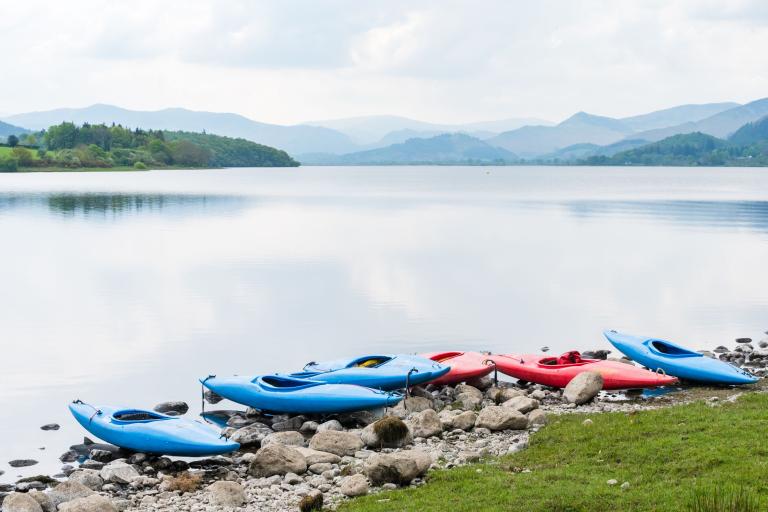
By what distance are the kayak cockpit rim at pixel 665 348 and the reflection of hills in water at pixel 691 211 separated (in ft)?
177

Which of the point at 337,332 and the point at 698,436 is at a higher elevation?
the point at 698,436

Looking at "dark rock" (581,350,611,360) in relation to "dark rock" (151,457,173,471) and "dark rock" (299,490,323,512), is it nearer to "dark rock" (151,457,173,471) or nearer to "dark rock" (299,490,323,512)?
"dark rock" (151,457,173,471)

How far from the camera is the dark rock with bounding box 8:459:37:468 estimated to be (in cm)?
1852

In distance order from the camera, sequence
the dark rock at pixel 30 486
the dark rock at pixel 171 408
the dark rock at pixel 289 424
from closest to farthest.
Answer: the dark rock at pixel 30 486 < the dark rock at pixel 289 424 < the dark rock at pixel 171 408

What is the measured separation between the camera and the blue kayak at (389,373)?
74.7 ft

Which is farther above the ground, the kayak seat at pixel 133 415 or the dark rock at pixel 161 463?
the kayak seat at pixel 133 415

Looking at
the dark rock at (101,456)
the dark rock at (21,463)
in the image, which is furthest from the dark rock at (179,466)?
the dark rock at (21,463)

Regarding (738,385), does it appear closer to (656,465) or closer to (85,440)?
(656,465)

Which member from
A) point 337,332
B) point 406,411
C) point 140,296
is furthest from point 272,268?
point 406,411

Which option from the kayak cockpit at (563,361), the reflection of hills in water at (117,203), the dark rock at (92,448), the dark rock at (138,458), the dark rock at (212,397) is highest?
the reflection of hills in water at (117,203)

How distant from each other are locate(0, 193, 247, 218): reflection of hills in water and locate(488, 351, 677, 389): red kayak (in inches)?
2692

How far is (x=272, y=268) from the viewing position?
5147 cm

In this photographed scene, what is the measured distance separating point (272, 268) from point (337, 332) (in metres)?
18.6

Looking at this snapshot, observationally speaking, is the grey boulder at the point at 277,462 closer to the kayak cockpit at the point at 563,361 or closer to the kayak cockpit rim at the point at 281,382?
the kayak cockpit rim at the point at 281,382
